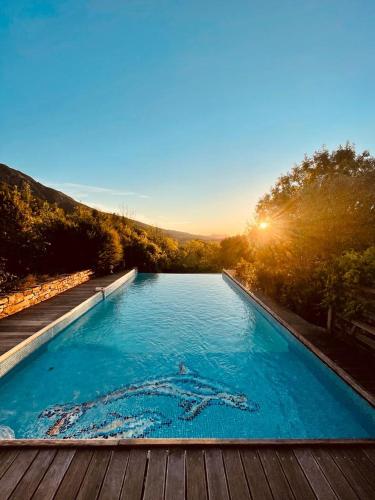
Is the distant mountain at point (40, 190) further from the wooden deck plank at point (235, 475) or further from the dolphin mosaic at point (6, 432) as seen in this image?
the wooden deck plank at point (235, 475)

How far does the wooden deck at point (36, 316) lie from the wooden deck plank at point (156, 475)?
11.4 feet

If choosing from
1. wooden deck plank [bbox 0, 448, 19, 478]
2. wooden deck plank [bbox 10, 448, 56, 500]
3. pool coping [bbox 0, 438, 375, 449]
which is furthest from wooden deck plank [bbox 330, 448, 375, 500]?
wooden deck plank [bbox 0, 448, 19, 478]

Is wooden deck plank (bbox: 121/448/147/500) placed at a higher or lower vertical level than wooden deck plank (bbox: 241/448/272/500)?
lower

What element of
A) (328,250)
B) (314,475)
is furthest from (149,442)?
(328,250)

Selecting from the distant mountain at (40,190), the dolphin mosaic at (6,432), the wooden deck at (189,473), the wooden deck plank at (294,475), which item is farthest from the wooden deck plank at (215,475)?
the distant mountain at (40,190)

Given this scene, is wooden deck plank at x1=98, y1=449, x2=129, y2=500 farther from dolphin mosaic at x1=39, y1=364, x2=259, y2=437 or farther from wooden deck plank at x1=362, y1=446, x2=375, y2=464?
wooden deck plank at x1=362, y1=446, x2=375, y2=464

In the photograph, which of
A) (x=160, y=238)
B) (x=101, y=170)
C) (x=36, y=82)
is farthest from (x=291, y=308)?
(x=101, y=170)

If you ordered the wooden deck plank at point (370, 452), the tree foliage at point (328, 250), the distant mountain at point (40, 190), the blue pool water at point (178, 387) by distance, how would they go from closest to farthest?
the wooden deck plank at point (370, 452)
the blue pool water at point (178, 387)
the tree foliage at point (328, 250)
the distant mountain at point (40, 190)

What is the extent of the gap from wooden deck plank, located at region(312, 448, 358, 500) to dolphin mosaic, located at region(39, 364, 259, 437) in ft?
5.01

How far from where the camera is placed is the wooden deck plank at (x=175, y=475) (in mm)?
1807

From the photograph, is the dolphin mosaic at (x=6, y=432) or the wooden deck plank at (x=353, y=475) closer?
the wooden deck plank at (x=353, y=475)

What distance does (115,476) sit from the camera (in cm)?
195

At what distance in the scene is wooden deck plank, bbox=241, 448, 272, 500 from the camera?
183 cm

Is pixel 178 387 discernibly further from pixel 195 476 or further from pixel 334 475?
pixel 334 475
